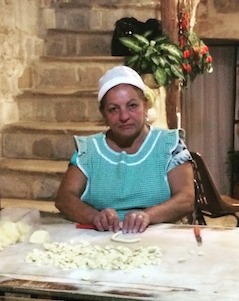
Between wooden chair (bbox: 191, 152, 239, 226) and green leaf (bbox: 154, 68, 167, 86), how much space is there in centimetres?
60

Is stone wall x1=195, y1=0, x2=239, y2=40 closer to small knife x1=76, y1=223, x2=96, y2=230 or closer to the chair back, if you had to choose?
the chair back

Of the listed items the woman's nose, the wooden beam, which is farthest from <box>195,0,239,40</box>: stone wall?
the woman's nose

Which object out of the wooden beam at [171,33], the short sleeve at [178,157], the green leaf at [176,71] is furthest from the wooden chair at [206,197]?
the short sleeve at [178,157]

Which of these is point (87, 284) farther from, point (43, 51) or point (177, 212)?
point (43, 51)

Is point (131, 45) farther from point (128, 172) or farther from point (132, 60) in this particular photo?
point (128, 172)

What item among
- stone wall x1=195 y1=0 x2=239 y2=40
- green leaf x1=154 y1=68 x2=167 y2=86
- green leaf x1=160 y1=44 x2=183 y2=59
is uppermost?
stone wall x1=195 y1=0 x2=239 y2=40

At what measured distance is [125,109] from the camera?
6.92ft

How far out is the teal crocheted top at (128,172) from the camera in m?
2.09

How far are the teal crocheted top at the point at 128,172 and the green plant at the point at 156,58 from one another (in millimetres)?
1834

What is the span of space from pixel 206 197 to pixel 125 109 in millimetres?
1725

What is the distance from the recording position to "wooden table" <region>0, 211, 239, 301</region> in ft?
4.18

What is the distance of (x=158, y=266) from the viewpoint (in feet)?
4.73

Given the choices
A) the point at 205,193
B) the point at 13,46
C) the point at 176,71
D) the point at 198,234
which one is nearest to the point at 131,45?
the point at 176,71

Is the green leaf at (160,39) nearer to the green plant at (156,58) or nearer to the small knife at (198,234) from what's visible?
the green plant at (156,58)
